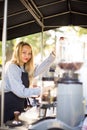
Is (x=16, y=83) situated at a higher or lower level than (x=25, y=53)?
lower

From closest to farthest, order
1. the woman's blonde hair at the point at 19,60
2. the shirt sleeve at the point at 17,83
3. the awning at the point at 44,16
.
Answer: the shirt sleeve at the point at 17,83
the woman's blonde hair at the point at 19,60
the awning at the point at 44,16

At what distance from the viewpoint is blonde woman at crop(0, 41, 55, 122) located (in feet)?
6.99

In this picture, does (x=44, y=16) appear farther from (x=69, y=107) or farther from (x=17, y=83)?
(x=69, y=107)

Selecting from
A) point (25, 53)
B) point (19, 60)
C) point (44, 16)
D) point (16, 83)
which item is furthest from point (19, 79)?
point (44, 16)

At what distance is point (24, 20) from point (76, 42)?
3171 millimetres

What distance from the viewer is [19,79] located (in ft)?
7.12

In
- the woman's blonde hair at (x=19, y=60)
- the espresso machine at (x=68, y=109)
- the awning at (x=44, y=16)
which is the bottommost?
the espresso machine at (x=68, y=109)

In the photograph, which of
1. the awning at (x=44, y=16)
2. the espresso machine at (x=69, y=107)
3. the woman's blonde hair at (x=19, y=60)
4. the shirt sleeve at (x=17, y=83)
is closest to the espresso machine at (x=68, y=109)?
the espresso machine at (x=69, y=107)

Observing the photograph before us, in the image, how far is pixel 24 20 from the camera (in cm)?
478

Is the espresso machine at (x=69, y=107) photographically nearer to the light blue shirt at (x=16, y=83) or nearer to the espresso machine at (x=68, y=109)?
the espresso machine at (x=68, y=109)

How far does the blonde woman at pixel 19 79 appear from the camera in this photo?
83.9 inches

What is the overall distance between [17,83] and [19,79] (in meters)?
0.06

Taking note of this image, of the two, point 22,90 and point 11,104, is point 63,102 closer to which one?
point 22,90

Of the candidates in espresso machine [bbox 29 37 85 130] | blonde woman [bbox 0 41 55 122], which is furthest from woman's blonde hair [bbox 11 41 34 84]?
espresso machine [bbox 29 37 85 130]
